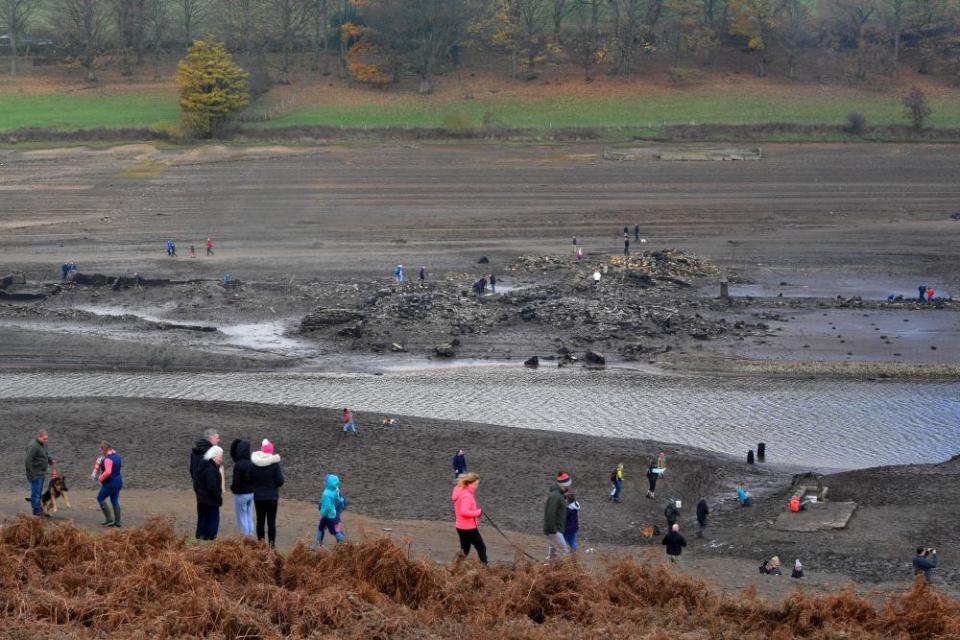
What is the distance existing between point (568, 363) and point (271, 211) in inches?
925

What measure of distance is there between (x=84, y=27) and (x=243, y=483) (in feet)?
250

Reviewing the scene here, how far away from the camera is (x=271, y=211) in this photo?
50.5 m

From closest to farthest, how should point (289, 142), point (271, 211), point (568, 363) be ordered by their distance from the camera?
1. point (568, 363)
2. point (271, 211)
3. point (289, 142)

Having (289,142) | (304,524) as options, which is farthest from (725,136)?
(304,524)

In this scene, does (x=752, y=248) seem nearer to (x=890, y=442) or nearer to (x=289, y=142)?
(x=890, y=442)

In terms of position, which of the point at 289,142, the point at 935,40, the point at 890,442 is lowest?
the point at 890,442

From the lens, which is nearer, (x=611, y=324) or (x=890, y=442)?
(x=890, y=442)

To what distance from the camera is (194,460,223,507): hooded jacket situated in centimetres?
1408

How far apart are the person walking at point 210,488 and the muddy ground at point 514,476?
6.43 feet

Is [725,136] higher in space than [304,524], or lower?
higher

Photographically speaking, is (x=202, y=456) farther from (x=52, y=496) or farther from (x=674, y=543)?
(x=674, y=543)

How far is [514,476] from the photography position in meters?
21.4

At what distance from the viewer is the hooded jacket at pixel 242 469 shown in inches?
544

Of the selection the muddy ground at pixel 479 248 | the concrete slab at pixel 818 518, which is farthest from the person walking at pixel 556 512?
the muddy ground at pixel 479 248
